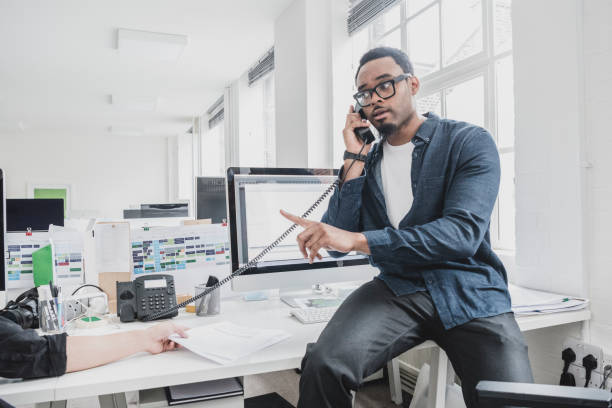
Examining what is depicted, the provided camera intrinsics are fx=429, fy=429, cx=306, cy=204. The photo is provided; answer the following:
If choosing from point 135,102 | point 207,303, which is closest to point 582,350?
point 207,303

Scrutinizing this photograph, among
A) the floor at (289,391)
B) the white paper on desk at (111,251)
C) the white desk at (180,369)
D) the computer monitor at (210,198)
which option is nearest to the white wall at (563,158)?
the white desk at (180,369)

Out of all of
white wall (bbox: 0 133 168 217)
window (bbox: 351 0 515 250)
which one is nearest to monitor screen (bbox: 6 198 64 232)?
window (bbox: 351 0 515 250)

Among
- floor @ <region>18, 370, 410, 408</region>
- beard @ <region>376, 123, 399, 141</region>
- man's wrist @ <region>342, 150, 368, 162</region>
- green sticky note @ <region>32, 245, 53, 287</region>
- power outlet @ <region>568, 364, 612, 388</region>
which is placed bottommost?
floor @ <region>18, 370, 410, 408</region>

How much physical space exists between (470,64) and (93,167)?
8.95 meters

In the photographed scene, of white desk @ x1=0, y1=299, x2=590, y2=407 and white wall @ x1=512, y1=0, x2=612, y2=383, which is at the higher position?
white wall @ x1=512, y1=0, x2=612, y2=383

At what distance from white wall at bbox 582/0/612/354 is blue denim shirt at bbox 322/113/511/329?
49 centimetres

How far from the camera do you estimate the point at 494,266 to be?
124cm

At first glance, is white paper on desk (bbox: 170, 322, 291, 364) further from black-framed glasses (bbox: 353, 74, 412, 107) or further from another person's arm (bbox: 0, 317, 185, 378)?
black-framed glasses (bbox: 353, 74, 412, 107)

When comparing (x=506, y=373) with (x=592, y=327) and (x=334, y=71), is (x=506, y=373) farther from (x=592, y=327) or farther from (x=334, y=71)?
(x=334, y=71)

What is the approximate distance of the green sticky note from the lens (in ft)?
5.23

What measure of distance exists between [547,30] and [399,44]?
61.6 inches

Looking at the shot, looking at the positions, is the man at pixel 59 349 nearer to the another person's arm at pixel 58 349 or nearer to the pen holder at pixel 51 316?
the another person's arm at pixel 58 349

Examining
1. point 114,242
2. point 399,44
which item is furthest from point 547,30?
point 114,242

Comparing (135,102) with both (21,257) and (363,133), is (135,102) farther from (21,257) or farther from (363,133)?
(363,133)
